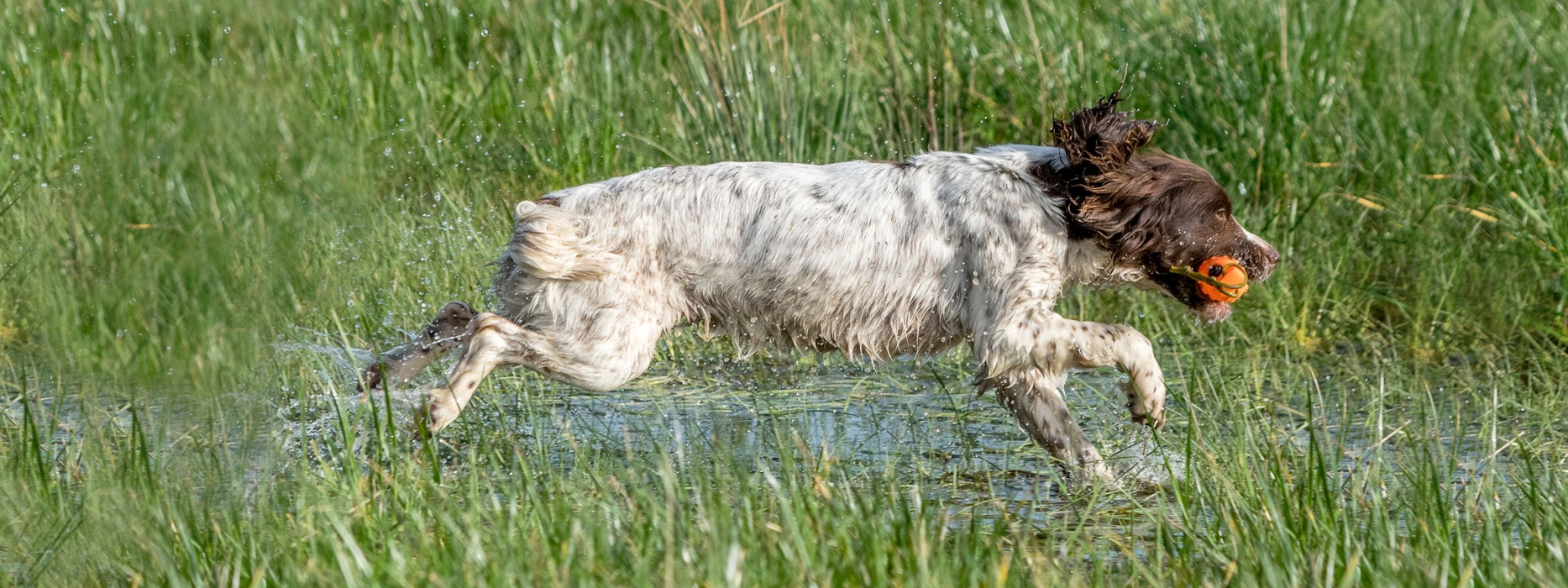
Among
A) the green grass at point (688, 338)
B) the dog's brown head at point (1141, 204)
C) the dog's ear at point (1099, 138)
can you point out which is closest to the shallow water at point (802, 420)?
the green grass at point (688, 338)

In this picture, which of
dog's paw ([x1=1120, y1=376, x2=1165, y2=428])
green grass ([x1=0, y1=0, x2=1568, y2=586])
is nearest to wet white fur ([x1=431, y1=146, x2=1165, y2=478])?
dog's paw ([x1=1120, y1=376, x2=1165, y2=428])

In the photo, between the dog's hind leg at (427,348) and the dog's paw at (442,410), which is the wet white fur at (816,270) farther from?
the dog's hind leg at (427,348)

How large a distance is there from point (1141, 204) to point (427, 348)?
186 centimetres

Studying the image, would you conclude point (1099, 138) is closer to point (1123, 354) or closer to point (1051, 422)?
point (1123, 354)

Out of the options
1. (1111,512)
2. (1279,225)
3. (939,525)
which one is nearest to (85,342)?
(939,525)

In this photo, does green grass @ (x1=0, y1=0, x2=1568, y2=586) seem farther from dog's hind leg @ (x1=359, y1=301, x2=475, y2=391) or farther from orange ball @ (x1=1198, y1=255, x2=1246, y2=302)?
orange ball @ (x1=1198, y1=255, x2=1246, y2=302)

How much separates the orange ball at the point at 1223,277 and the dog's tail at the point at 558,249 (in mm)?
1453

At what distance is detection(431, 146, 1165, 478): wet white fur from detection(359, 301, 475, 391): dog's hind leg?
0.28 metres

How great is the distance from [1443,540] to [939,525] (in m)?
0.86

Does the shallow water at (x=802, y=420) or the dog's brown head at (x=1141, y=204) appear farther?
the shallow water at (x=802, y=420)

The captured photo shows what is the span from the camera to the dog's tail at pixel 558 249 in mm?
3756

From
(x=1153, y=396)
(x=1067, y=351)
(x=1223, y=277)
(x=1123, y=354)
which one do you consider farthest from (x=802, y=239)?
(x=1223, y=277)

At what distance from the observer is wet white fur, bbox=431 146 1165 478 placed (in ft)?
12.4

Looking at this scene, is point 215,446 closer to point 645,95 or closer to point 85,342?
point 85,342
